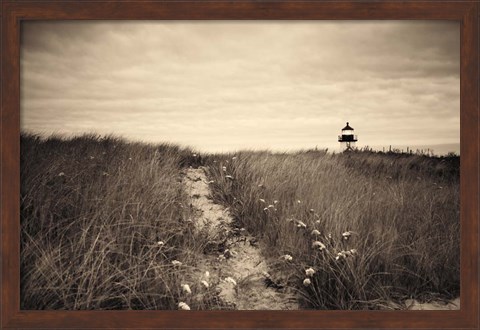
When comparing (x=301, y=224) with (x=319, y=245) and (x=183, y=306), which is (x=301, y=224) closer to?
(x=319, y=245)

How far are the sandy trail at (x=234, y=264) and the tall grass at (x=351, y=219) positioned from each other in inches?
4.1

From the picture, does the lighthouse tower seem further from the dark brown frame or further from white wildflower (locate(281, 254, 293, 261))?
white wildflower (locate(281, 254, 293, 261))

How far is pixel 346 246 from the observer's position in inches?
150

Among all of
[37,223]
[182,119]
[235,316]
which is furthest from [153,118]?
[235,316]

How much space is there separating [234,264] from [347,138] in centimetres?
145

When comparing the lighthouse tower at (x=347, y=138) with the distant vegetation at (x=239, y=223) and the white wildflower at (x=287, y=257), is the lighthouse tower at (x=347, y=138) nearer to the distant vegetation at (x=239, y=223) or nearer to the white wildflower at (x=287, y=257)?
the distant vegetation at (x=239, y=223)

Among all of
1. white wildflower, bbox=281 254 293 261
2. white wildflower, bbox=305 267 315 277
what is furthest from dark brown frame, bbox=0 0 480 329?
white wildflower, bbox=281 254 293 261

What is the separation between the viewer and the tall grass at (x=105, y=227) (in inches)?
143

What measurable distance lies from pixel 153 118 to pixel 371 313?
2434mm

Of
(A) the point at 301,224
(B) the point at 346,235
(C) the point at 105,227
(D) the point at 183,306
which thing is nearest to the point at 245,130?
(A) the point at 301,224

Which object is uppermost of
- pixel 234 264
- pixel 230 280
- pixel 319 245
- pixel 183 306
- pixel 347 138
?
pixel 347 138

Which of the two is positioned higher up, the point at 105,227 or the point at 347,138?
the point at 347,138

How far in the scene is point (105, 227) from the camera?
3.79m

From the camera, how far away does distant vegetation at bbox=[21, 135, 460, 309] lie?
12.0ft
